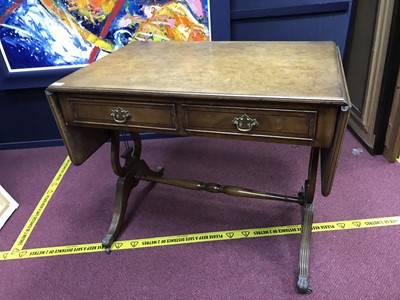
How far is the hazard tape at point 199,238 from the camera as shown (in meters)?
1.74

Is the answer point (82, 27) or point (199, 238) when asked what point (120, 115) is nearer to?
point (199, 238)

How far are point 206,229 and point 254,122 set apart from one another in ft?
2.74

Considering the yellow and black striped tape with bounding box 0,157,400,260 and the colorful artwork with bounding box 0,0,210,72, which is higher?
the colorful artwork with bounding box 0,0,210,72

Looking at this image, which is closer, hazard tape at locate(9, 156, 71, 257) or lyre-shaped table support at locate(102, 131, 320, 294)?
lyre-shaped table support at locate(102, 131, 320, 294)

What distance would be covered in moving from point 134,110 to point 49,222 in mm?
1068

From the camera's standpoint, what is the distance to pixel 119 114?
4.39 feet

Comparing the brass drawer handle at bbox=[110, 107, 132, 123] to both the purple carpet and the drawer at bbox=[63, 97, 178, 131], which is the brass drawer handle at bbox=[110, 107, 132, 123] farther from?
the purple carpet

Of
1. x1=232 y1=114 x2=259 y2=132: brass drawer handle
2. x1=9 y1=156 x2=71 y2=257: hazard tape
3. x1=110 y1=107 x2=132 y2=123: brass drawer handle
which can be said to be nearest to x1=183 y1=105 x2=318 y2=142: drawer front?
x1=232 y1=114 x2=259 y2=132: brass drawer handle

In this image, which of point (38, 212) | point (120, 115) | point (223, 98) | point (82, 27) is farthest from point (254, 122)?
point (82, 27)

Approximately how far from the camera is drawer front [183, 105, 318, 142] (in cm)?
113

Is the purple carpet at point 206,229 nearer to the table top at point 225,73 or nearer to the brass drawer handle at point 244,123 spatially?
the brass drawer handle at point 244,123

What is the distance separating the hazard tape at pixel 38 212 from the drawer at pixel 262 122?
1.24 metres

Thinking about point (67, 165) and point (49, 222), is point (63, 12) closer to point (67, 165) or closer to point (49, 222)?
point (67, 165)

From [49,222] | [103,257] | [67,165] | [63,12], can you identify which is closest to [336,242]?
[103,257]
